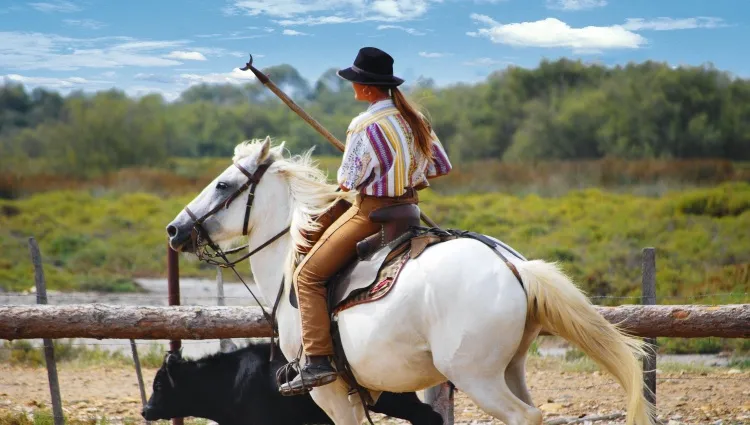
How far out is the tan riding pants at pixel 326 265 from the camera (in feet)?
17.4

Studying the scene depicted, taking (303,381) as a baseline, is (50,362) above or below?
below

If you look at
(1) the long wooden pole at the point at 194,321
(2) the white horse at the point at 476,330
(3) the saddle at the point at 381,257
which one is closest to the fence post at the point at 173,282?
(1) the long wooden pole at the point at 194,321

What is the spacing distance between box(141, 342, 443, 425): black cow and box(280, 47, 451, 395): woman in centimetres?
140

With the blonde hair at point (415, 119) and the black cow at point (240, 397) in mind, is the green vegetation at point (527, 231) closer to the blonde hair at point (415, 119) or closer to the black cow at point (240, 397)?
the black cow at point (240, 397)

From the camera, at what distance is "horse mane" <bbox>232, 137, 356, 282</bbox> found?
5.73 m

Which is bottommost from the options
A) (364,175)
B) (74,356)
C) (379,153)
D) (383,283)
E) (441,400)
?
(74,356)

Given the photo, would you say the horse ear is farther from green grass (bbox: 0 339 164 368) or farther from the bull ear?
green grass (bbox: 0 339 164 368)

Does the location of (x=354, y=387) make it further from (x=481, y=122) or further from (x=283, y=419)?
(x=481, y=122)

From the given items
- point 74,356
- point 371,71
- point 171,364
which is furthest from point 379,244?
point 74,356

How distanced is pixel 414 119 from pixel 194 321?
260cm

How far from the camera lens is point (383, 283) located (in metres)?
5.07

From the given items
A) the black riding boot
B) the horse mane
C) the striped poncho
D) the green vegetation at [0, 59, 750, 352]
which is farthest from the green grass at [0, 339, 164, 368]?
the green vegetation at [0, 59, 750, 352]

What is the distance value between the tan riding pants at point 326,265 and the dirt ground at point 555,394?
277 cm

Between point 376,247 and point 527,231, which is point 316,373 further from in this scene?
point 527,231
